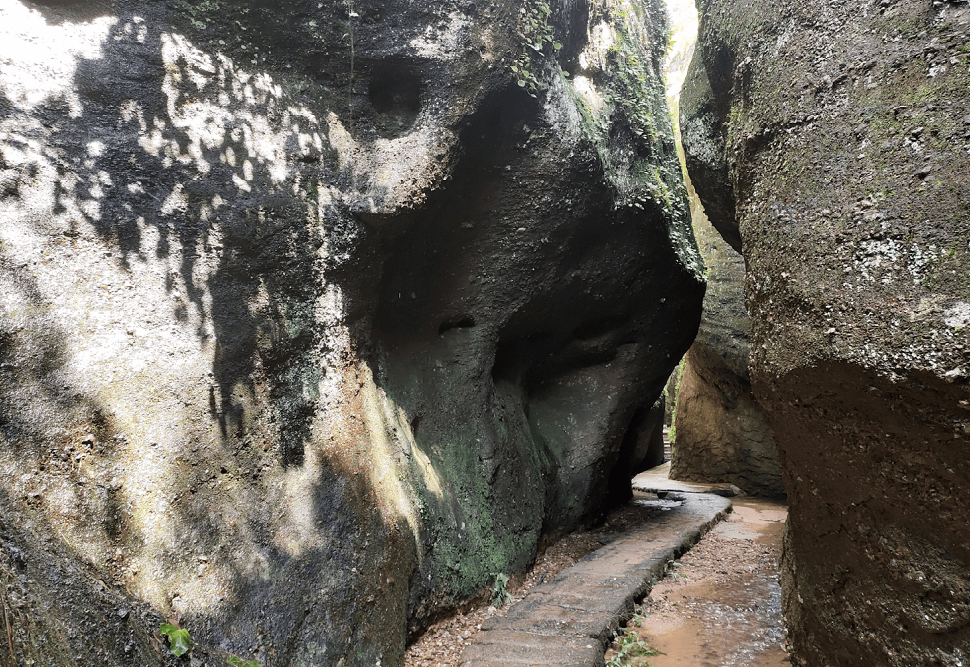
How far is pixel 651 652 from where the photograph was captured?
4.34 m

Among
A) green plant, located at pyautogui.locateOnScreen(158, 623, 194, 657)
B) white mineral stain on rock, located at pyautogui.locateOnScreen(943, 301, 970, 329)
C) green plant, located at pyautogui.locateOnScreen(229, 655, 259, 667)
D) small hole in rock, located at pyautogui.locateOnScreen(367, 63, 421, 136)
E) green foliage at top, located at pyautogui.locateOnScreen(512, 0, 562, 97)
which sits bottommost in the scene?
green plant, located at pyautogui.locateOnScreen(229, 655, 259, 667)

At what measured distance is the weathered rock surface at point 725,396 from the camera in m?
12.1

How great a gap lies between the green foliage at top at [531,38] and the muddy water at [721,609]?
5.10 meters

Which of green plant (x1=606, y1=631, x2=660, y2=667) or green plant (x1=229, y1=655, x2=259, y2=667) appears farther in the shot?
green plant (x1=606, y1=631, x2=660, y2=667)

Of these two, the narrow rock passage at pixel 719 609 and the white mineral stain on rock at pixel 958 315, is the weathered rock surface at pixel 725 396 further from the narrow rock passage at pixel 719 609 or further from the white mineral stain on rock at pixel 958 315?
the white mineral stain on rock at pixel 958 315

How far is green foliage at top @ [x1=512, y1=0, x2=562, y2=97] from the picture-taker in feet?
19.2

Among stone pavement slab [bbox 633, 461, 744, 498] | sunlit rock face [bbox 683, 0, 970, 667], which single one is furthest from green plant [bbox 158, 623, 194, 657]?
stone pavement slab [bbox 633, 461, 744, 498]

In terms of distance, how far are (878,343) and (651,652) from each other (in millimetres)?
2923

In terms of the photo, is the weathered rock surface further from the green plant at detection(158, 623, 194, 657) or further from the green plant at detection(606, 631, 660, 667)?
the green plant at detection(158, 623, 194, 657)

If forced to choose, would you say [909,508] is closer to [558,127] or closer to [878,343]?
A: [878,343]

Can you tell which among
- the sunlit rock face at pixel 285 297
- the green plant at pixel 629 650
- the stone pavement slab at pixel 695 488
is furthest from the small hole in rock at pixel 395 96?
the stone pavement slab at pixel 695 488

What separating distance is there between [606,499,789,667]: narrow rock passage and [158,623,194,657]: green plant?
284cm

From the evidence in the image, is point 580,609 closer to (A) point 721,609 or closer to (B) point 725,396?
(A) point 721,609

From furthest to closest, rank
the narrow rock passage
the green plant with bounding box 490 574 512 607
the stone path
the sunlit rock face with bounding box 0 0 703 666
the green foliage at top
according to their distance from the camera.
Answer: the green foliage at top
the green plant with bounding box 490 574 512 607
the narrow rock passage
the stone path
the sunlit rock face with bounding box 0 0 703 666
